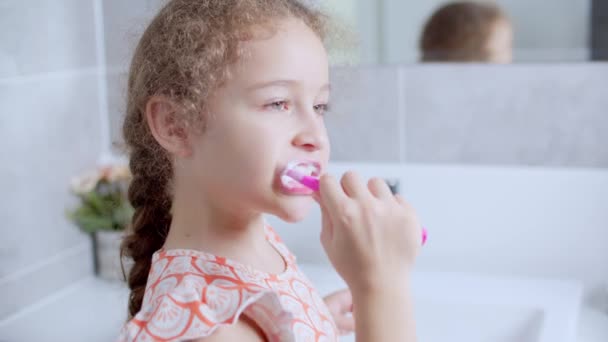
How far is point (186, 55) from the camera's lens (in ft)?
2.37

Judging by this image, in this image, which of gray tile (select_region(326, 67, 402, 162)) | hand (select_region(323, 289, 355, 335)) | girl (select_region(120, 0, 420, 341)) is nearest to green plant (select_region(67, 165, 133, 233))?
gray tile (select_region(326, 67, 402, 162))

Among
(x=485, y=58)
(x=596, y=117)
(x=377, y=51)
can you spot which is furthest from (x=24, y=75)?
(x=596, y=117)

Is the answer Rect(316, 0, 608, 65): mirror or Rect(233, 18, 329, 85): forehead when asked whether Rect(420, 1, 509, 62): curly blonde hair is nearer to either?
Rect(316, 0, 608, 65): mirror

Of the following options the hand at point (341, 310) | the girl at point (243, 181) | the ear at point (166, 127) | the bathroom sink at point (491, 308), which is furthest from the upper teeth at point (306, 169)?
the bathroom sink at point (491, 308)

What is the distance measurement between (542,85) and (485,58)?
0.10 m

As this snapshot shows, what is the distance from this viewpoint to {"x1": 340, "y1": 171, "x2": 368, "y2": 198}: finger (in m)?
0.71

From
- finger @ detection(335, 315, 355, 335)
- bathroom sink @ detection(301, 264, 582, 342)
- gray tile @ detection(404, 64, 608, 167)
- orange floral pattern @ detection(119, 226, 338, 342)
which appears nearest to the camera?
orange floral pattern @ detection(119, 226, 338, 342)

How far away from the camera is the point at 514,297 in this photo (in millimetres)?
1162

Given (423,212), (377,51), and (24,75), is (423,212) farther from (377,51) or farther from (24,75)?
(24,75)

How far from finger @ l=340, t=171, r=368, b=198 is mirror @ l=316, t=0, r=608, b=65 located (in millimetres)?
510

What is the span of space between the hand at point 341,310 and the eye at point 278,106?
35 centimetres

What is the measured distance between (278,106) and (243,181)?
0.07m

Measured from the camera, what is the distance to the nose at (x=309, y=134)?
2.38 ft

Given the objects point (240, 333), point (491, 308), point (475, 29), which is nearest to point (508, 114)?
point (475, 29)
